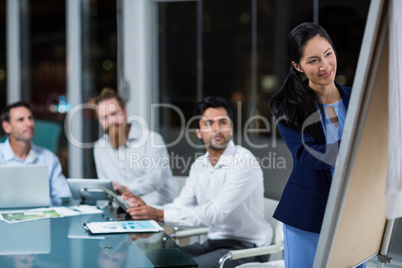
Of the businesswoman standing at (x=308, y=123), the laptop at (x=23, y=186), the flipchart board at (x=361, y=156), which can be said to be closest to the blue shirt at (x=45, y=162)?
the laptop at (x=23, y=186)

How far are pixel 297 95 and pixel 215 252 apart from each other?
1.21 meters

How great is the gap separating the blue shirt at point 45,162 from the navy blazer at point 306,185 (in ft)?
6.64

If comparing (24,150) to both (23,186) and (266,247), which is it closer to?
(23,186)

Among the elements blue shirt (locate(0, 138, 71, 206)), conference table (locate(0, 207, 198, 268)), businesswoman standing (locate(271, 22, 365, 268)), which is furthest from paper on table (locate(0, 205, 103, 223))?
businesswoman standing (locate(271, 22, 365, 268))

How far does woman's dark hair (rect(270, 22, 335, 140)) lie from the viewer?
1.65 metres

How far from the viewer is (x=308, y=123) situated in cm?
162

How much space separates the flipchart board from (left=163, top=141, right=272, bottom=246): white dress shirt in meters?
1.18

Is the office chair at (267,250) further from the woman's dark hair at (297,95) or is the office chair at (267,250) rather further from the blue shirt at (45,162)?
the blue shirt at (45,162)

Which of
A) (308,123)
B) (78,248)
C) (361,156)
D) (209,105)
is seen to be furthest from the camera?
(209,105)

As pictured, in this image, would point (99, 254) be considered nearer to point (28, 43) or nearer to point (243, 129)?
point (243, 129)

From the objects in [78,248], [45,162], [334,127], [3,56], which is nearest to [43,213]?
[78,248]

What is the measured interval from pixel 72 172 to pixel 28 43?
1.89 metres

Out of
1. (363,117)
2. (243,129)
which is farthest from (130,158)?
(363,117)

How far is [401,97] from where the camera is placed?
1294mm
